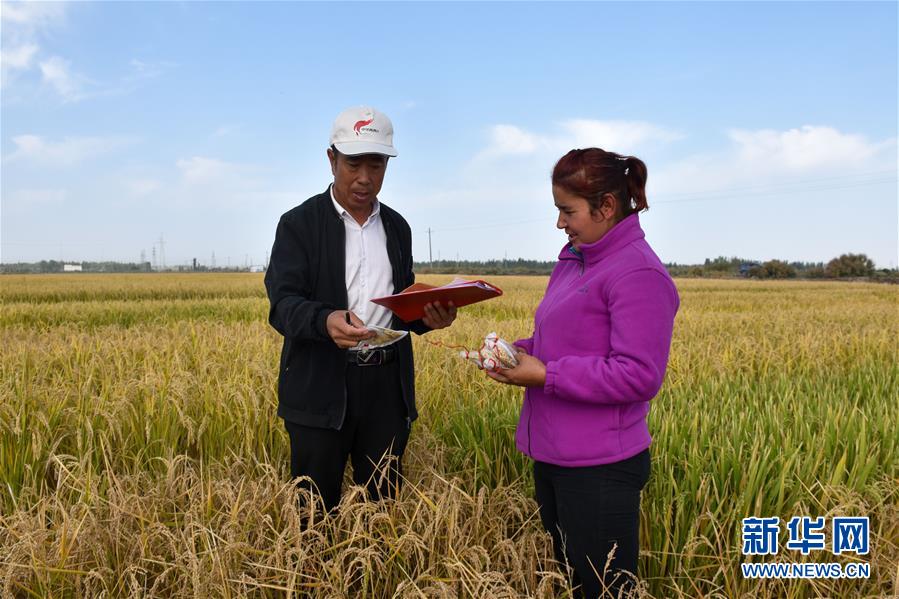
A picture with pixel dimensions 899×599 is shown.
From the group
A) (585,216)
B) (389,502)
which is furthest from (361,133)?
(389,502)

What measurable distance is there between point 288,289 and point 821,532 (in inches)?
92.4

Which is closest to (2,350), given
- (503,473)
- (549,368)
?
(503,473)

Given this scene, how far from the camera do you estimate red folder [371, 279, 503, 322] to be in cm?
187

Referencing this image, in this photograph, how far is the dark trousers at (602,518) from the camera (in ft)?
5.39

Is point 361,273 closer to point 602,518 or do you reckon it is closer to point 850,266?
point 602,518

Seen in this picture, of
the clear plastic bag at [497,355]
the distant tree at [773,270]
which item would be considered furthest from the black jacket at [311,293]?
the distant tree at [773,270]

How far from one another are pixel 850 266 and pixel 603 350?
6248 centimetres

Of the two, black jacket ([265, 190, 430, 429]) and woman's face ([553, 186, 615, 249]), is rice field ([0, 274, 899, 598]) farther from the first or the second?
woman's face ([553, 186, 615, 249])

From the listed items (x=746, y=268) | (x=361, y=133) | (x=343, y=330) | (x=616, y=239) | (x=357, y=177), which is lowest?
(x=343, y=330)

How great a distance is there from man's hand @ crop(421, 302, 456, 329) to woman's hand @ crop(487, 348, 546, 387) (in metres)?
0.44

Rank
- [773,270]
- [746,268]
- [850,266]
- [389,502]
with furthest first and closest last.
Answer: [746,268], [773,270], [850,266], [389,502]

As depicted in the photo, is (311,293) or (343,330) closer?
(343,330)

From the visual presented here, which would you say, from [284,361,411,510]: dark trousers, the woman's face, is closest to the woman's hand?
the woman's face

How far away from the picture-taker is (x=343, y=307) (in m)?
2.22
